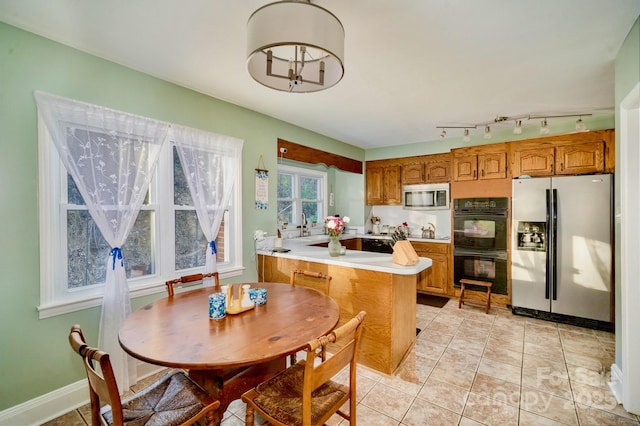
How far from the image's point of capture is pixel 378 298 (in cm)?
241

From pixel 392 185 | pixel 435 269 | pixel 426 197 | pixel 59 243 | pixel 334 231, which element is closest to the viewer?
pixel 59 243

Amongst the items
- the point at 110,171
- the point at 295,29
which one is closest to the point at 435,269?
the point at 295,29

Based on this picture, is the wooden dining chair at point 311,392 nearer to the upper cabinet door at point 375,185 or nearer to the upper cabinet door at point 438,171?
the upper cabinet door at point 438,171

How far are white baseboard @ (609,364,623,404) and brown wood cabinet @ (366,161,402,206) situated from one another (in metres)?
3.35

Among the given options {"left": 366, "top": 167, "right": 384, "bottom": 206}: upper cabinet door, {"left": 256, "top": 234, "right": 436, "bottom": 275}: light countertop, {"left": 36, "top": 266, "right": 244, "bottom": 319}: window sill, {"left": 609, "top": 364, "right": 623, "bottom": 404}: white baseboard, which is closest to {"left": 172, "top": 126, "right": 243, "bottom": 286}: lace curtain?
{"left": 36, "top": 266, "right": 244, "bottom": 319}: window sill

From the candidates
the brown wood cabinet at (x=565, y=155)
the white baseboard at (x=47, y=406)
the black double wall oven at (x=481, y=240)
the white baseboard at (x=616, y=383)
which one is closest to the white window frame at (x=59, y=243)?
the white baseboard at (x=47, y=406)

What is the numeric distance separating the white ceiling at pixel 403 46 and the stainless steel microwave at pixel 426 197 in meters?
1.66

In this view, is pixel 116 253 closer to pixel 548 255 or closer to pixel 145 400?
pixel 145 400

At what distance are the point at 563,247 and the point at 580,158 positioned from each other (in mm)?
1117

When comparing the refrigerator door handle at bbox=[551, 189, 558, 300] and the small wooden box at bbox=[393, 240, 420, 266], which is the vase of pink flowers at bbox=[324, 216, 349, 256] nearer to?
→ the small wooden box at bbox=[393, 240, 420, 266]

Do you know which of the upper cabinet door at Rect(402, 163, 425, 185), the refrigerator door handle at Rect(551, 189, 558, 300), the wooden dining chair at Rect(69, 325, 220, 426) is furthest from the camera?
the upper cabinet door at Rect(402, 163, 425, 185)

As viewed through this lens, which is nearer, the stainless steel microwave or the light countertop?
the light countertop

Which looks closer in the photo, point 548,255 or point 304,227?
point 548,255

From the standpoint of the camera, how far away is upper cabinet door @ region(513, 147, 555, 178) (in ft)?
12.0
